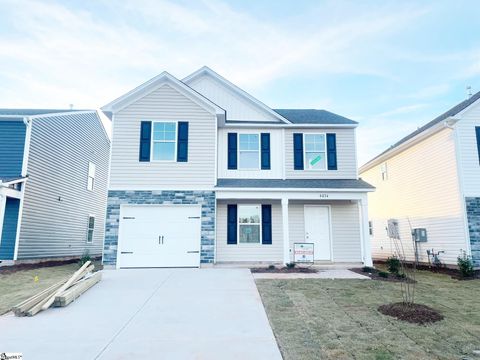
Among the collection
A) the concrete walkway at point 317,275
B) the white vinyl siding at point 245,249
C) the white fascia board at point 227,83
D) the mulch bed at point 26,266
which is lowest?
the mulch bed at point 26,266

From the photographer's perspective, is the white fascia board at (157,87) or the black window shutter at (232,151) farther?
the black window shutter at (232,151)

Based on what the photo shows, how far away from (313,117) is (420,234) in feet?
23.0

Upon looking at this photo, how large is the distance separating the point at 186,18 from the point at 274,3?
3.51 metres

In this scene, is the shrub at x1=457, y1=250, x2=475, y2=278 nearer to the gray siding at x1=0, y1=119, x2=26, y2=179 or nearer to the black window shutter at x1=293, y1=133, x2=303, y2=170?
the black window shutter at x1=293, y1=133, x2=303, y2=170

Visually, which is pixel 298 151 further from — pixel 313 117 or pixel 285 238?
pixel 285 238

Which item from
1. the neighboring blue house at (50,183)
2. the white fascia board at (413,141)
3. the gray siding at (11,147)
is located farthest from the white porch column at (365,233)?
the gray siding at (11,147)

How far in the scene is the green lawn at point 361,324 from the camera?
403cm

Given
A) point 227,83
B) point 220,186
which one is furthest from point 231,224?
point 227,83

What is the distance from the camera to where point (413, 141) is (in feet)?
46.8

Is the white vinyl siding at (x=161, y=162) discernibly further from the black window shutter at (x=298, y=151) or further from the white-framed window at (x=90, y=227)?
the white-framed window at (x=90, y=227)

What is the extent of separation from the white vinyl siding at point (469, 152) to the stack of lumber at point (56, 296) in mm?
13041

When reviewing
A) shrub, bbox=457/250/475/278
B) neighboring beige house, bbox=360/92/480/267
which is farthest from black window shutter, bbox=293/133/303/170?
shrub, bbox=457/250/475/278

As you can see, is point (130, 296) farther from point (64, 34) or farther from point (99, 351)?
point (64, 34)

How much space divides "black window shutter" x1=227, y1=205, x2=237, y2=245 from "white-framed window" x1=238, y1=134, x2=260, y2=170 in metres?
1.85
